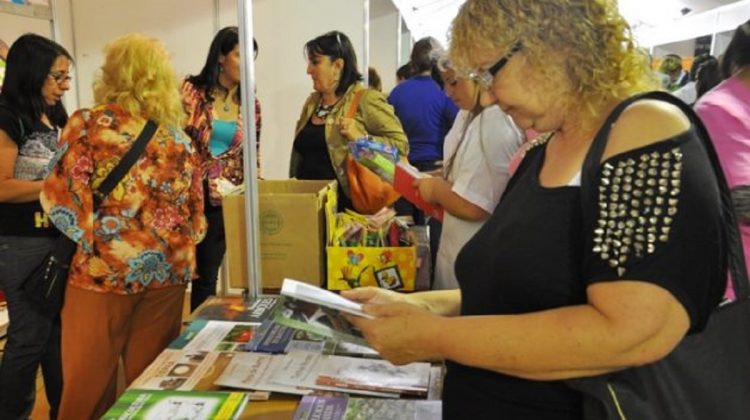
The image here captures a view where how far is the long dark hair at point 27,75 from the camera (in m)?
1.98

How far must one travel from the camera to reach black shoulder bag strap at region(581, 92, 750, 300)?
2.14ft

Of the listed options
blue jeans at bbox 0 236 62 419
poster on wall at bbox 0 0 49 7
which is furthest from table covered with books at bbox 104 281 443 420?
poster on wall at bbox 0 0 49 7

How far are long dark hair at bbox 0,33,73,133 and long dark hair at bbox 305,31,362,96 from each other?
104cm

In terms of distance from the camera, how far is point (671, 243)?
0.60m

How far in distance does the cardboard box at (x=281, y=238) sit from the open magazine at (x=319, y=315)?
0.80 meters

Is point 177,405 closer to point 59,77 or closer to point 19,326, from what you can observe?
point 19,326

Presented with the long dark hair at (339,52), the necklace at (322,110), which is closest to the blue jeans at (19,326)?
the necklace at (322,110)

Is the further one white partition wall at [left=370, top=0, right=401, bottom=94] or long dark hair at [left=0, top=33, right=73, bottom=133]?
white partition wall at [left=370, top=0, right=401, bottom=94]

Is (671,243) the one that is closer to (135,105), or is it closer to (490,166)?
(490,166)

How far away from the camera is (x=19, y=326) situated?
2016 millimetres

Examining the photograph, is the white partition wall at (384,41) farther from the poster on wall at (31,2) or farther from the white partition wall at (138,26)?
the poster on wall at (31,2)

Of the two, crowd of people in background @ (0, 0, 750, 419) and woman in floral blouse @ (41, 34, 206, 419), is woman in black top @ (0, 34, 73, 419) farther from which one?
woman in floral blouse @ (41, 34, 206, 419)

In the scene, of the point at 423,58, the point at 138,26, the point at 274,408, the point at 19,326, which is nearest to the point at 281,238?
the point at 274,408

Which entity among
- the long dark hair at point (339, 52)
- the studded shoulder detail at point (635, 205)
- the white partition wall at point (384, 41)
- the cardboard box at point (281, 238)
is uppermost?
the white partition wall at point (384, 41)
